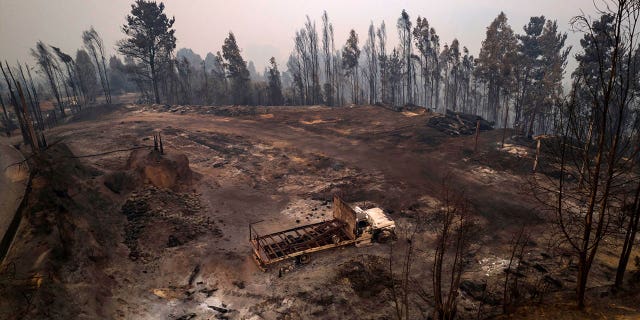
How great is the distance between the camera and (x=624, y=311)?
8125 millimetres

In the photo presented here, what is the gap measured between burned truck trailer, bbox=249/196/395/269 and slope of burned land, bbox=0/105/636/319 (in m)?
0.55

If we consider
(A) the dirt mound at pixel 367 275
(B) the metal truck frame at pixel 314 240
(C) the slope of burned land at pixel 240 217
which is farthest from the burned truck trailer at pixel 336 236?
(A) the dirt mound at pixel 367 275

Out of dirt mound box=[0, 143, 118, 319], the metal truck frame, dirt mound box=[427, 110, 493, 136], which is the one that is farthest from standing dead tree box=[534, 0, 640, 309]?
dirt mound box=[427, 110, 493, 136]

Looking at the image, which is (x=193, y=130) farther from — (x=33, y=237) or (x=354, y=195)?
(x=33, y=237)

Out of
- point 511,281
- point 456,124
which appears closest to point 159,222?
point 511,281

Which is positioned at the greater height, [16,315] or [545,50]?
[545,50]

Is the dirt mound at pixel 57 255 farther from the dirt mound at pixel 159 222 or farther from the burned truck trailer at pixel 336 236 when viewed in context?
the burned truck trailer at pixel 336 236

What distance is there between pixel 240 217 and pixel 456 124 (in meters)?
25.6

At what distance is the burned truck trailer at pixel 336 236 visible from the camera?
49.3ft

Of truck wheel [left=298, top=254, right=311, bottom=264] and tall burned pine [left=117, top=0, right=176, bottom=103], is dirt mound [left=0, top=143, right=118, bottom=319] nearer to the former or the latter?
truck wheel [left=298, top=254, right=311, bottom=264]

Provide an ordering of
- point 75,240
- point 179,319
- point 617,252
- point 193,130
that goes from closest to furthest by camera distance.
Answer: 1. point 179,319
2. point 75,240
3. point 617,252
4. point 193,130

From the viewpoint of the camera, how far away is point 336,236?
52.0 feet

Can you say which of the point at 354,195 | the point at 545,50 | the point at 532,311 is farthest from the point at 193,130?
the point at 545,50

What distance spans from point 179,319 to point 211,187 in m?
12.2
